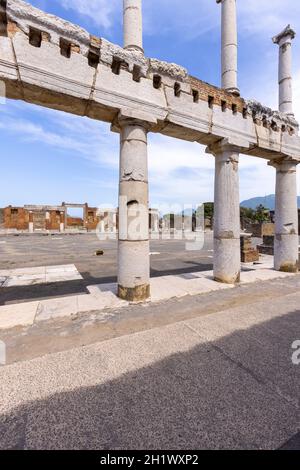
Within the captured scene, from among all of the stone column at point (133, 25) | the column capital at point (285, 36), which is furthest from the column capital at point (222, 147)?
the column capital at point (285, 36)

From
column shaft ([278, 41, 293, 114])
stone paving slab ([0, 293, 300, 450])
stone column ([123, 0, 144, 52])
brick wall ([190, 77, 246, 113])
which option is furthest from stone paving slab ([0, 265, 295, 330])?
column shaft ([278, 41, 293, 114])

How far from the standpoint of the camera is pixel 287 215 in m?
7.47

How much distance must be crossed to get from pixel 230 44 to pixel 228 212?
15.2 feet

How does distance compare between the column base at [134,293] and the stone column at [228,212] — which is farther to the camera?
the stone column at [228,212]

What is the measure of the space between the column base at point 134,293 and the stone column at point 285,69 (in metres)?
7.37

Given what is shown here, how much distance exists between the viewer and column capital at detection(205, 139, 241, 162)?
19.5 ft

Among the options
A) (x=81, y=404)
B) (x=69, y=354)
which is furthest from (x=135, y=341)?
(x=81, y=404)

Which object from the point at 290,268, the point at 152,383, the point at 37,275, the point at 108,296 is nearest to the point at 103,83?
the point at 108,296

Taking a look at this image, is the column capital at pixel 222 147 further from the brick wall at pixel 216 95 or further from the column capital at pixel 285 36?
the column capital at pixel 285 36

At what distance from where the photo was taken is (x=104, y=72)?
4379 mm

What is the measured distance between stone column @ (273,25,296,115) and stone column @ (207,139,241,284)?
3.28 m

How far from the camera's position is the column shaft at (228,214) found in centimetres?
606

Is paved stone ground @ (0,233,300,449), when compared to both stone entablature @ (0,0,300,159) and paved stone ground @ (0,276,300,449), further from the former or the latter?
stone entablature @ (0,0,300,159)
